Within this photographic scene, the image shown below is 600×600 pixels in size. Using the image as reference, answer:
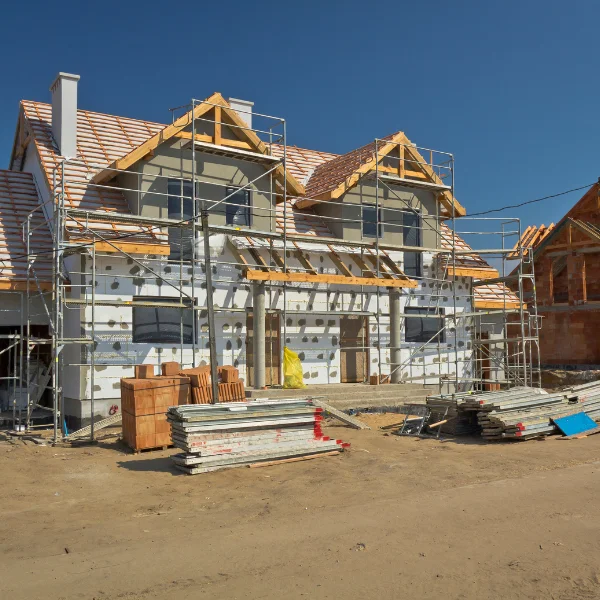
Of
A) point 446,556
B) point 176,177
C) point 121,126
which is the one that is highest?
point 121,126

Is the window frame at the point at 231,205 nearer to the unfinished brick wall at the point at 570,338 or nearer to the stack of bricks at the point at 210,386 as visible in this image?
the stack of bricks at the point at 210,386

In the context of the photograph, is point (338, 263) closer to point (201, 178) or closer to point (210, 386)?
point (201, 178)

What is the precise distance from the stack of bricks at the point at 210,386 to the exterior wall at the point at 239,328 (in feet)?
6.72

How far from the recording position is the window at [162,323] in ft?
52.6

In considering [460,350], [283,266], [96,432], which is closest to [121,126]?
[283,266]

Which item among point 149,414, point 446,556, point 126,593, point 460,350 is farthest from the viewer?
point 460,350

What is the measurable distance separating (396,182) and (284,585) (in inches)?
644

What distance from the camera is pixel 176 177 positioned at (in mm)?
17391

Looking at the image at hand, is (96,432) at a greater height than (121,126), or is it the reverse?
(121,126)

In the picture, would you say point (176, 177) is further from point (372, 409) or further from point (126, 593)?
point (126, 593)

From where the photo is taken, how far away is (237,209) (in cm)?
1858

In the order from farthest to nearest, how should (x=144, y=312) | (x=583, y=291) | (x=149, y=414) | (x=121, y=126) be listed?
(x=583, y=291), (x=121, y=126), (x=144, y=312), (x=149, y=414)

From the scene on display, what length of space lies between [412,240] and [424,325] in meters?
2.72

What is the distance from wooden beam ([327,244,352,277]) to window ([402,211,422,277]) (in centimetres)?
283
